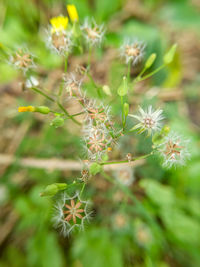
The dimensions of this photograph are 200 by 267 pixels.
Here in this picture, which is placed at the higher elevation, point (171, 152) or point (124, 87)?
point (124, 87)

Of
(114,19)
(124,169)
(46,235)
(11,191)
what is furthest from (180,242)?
(114,19)

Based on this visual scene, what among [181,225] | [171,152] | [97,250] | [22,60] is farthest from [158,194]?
[22,60]

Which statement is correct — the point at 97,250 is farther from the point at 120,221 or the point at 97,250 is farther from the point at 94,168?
the point at 94,168

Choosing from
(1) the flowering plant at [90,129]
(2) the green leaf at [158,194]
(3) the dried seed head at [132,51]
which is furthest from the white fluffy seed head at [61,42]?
(2) the green leaf at [158,194]

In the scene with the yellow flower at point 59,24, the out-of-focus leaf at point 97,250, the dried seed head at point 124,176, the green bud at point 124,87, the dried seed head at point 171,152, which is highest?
the yellow flower at point 59,24

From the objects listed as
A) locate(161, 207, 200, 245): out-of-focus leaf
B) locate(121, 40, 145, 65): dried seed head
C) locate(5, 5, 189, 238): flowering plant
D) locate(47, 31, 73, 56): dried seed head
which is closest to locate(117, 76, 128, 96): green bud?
locate(5, 5, 189, 238): flowering plant

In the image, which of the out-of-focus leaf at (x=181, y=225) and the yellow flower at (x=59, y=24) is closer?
the yellow flower at (x=59, y=24)

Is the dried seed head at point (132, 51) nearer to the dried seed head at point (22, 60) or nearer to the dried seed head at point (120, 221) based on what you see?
the dried seed head at point (22, 60)

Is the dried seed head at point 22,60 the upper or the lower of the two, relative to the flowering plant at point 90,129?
upper

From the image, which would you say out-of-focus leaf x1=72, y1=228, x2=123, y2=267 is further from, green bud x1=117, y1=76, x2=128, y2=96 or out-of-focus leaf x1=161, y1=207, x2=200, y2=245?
green bud x1=117, y1=76, x2=128, y2=96
